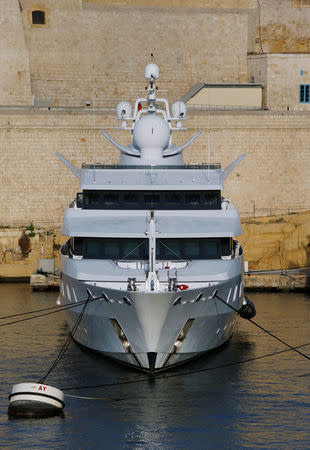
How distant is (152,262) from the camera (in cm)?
2822

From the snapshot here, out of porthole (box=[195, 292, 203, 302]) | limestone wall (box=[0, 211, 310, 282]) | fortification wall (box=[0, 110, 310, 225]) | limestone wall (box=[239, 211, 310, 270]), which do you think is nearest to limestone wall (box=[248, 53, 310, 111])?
fortification wall (box=[0, 110, 310, 225])

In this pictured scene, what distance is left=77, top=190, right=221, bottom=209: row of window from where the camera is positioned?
106ft

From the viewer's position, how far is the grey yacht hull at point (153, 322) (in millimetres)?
27781

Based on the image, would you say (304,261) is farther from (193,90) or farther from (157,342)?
(157,342)

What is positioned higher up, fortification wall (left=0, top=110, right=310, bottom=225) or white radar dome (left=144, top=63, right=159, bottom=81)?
white radar dome (left=144, top=63, right=159, bottom=81)

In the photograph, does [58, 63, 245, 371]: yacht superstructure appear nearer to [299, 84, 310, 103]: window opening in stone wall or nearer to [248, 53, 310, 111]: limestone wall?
[248, 53, 310, 111]: limestone wall

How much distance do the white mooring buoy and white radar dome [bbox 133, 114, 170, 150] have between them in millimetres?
11316

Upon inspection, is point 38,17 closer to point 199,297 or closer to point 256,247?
point 256,247

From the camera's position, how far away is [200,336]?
29328 mm

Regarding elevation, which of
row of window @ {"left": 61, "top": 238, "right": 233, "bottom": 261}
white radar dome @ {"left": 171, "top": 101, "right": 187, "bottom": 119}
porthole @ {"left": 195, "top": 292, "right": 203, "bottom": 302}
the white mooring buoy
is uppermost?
white radar dome @ {"left": 171, "top": 101, "right": 187, "bottom": 119}

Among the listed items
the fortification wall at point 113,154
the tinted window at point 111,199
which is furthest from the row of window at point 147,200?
the fortification wall at point 113,154

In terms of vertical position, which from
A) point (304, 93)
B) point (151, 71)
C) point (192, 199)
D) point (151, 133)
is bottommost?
point (192, 199)

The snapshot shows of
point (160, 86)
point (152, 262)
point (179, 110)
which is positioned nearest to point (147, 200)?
point (152, 262)

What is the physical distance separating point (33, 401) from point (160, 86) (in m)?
29.2
